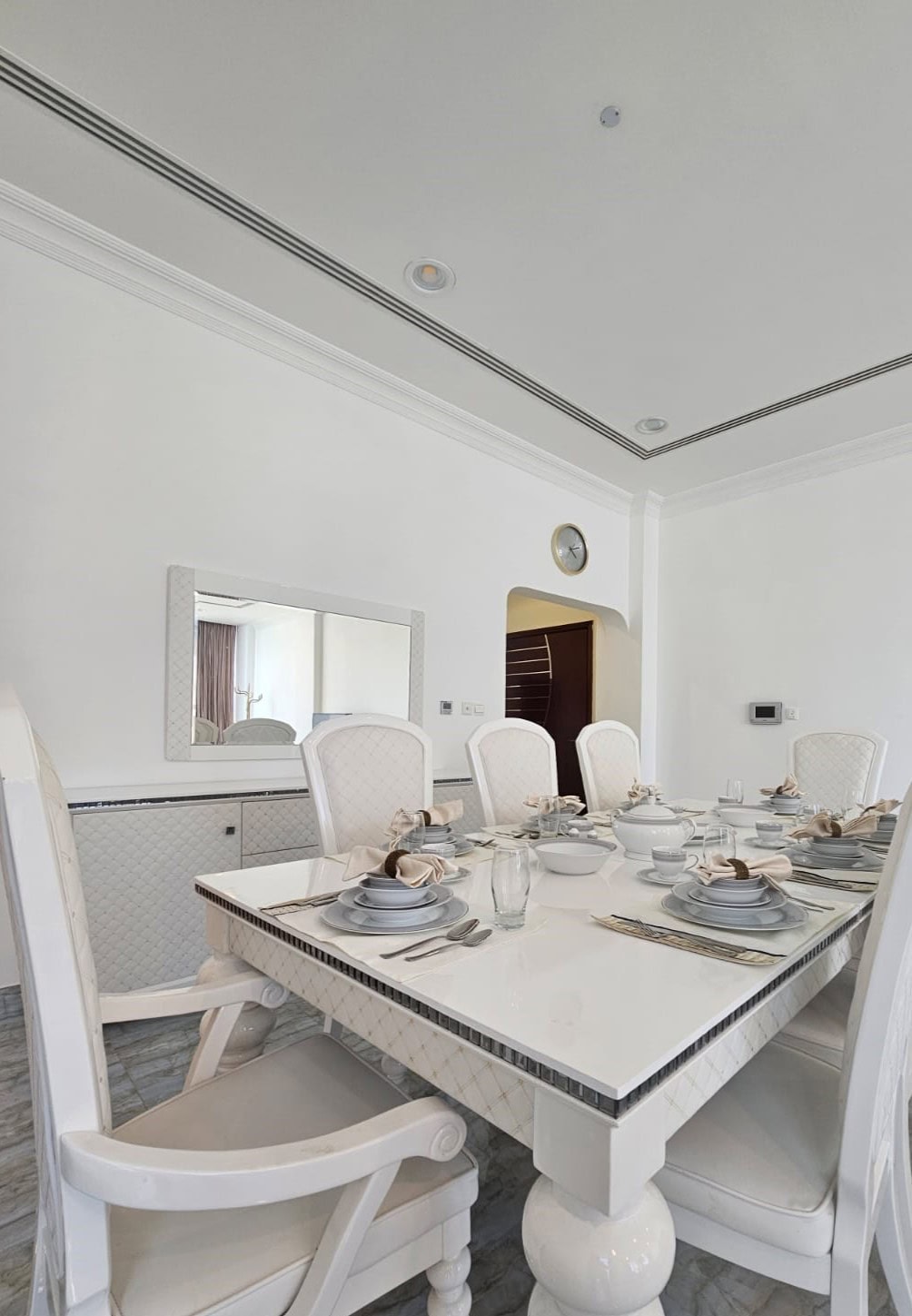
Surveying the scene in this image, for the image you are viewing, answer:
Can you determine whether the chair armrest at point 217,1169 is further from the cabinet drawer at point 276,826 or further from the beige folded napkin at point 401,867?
the cabinet drawer at point 276,826

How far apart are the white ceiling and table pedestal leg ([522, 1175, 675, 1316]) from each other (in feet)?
7.99

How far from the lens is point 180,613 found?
270 cm

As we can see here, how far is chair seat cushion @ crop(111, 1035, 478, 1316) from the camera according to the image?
73cm

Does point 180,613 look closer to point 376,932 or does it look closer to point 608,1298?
point 376,932

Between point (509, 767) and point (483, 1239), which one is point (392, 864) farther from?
point (509, 767)

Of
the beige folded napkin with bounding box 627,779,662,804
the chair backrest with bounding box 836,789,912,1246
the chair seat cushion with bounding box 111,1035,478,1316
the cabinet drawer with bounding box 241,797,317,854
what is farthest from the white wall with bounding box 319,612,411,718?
the chair backrest with bounding box 836,789,912,1246

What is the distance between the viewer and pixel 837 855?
1.66m

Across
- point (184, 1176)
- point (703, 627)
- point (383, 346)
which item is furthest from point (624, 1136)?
point (703, 627)

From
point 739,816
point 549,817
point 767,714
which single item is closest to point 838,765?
point 739,816

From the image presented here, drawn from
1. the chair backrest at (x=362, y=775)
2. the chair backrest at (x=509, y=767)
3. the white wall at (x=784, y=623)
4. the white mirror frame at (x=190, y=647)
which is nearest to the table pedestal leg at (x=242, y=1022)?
the chair backrest at (x=362, y=775)

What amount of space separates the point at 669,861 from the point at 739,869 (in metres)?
0.23

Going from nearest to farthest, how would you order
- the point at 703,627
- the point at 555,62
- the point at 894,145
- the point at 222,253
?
1. the point at 555,62
2. the point at 894,145
3. the point at 222,253
4. the point at 703,627

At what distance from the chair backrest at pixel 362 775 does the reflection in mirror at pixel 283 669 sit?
537 millimetres

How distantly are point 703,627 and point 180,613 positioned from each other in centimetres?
364
